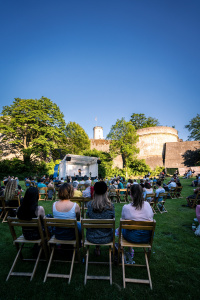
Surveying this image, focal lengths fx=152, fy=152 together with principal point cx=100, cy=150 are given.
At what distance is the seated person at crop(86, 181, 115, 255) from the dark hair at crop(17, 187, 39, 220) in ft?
3.24

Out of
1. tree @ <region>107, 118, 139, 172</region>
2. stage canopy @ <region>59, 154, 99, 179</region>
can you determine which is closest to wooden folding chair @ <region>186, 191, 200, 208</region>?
stage canopy @ <region>59, 154, 99, 179</region>

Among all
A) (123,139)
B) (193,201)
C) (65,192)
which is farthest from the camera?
(123,139)

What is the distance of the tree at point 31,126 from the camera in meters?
22.0

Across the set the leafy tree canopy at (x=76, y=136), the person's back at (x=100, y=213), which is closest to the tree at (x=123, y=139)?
the leafy tree canopy at (x=76, y=136)

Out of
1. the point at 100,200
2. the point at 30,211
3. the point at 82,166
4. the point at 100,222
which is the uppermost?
the point at 100,200

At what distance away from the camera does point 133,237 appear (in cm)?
264

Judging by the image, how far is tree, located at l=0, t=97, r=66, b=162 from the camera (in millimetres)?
21969

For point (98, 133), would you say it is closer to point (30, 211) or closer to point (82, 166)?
point (82, 166)

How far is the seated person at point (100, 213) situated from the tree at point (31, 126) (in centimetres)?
2054

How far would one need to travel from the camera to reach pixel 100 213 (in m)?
2.75

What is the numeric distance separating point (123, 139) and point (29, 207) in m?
26.8

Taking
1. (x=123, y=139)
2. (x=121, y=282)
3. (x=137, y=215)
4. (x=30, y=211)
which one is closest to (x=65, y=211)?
(x=30, y=211)

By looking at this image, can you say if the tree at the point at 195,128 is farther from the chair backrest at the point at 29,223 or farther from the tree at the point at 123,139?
the chair backrest at the point at 29,223

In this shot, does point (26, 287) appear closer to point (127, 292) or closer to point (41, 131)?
point (127, 292)
